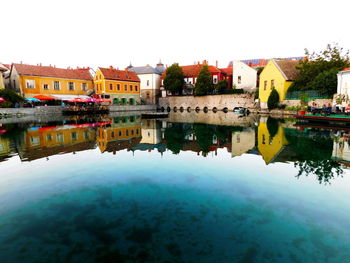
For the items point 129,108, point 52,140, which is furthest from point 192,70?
point 52,140

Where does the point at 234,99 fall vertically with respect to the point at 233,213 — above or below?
above

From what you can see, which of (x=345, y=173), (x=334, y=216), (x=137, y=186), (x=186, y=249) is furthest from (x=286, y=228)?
(x=345, y=173)

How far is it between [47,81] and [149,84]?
25.6 m

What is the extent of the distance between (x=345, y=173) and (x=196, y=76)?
51.9m

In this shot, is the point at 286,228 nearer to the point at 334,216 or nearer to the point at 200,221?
the point at 334,216

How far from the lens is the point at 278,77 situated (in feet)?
123

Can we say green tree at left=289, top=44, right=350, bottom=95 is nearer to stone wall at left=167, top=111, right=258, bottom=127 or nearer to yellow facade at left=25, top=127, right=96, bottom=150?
stone wall at left=167, top=111, right=258, bottom=127

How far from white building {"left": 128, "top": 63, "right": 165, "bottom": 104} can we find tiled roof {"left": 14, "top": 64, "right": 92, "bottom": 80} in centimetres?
1493

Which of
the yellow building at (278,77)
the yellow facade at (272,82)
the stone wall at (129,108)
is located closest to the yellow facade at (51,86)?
the stone wall at (129,108)

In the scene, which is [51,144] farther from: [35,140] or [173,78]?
[173,78]

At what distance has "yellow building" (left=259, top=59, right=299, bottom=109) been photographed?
120 feet

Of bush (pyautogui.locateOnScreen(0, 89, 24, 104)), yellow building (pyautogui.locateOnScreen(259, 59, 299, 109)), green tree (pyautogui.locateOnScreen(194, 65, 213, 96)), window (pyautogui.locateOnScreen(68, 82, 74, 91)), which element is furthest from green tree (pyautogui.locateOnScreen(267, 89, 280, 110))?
bush (pyautogui.locateOnScreen(0, 89, 24, 104))

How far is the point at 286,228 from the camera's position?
4.97m

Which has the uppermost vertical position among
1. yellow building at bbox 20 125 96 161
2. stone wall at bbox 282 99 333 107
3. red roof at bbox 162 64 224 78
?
red roof at bbox 162 64 224 78
